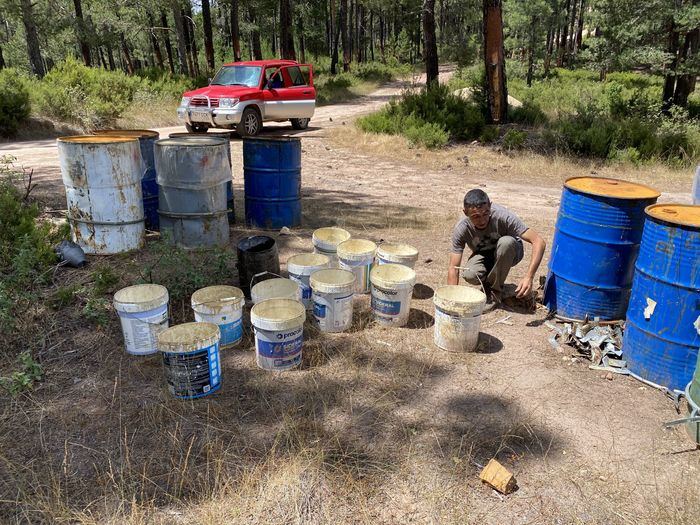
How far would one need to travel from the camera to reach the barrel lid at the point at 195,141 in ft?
17.1

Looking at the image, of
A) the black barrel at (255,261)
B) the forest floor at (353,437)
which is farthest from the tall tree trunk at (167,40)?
the forest floor at (353,437)

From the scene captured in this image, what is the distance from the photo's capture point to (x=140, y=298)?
4.00 metres

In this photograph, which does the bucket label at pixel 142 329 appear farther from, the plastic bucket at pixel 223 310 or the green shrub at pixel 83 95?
the green shrub at pixel 83 95

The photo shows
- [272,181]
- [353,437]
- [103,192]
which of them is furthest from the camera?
[272,181]

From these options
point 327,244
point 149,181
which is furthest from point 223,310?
point 149,181

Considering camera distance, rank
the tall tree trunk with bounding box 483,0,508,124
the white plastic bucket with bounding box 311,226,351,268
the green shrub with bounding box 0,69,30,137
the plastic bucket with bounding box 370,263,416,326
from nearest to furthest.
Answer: the plastic bucket with bounding box 370,263,416,326 < the white plastic bucket with bounding box 311,226,351,268 < the tall tree trunk with bounding box 483,0,508,124 < the green shrub with bounding box 0,69,30,137

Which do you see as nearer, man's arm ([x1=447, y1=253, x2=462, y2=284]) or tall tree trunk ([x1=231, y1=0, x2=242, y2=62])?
man's arm ([x1=447, y1=253, x2=462, y2=284])

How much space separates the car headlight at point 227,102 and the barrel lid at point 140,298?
9.52 metres

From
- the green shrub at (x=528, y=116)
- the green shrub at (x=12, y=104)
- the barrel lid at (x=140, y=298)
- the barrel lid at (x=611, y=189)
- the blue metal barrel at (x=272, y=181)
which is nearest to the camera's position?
the barrel lid at (x=140, y=298)

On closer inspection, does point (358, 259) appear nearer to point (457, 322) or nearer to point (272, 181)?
point (457, 322)

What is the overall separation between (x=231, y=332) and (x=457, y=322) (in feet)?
5.42

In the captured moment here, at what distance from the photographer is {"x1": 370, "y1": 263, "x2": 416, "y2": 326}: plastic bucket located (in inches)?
165

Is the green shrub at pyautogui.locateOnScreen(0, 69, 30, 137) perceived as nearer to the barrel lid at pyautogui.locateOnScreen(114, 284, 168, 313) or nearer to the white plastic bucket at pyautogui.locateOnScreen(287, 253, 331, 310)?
the barrel lid at pyautogui.locateOnScreen(114, 284, 168, 313)

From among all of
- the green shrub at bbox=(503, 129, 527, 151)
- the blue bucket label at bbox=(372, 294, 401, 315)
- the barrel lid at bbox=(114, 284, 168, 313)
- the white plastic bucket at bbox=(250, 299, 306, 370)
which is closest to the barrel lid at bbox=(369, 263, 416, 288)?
the blue bucket label at bbox=(372, 294, 401, 315)
